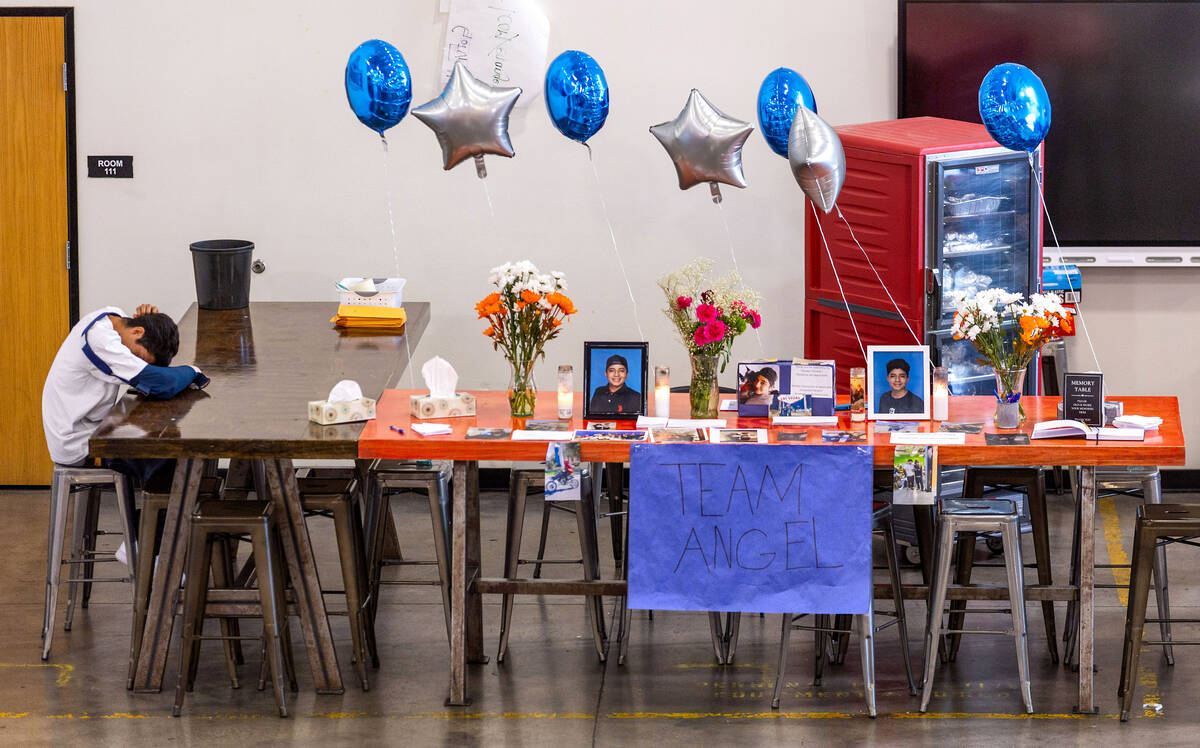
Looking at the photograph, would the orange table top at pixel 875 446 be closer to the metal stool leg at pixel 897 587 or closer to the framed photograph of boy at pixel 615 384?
the framed photograph of boy at pixel 615 384

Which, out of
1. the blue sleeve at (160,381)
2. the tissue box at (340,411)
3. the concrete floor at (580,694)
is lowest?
the concrete floor at (580,694)

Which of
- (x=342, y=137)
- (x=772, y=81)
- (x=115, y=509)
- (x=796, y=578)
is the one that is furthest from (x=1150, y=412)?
(x=115, y=509)

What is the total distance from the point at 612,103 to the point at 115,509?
353 cm

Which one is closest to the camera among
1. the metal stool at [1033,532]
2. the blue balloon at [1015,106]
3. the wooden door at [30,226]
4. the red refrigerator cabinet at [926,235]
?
the metal stool at [1033,532]

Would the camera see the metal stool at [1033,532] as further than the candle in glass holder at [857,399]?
Yes

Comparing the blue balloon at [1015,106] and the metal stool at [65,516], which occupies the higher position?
the blue balloon at [1015,106]

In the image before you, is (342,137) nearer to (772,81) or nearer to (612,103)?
(612,103)

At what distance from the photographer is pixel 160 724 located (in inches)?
204

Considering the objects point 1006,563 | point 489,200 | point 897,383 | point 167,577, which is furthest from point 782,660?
point 489,200

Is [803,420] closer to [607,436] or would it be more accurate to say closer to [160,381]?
[607,436]

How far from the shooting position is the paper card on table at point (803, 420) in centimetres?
540

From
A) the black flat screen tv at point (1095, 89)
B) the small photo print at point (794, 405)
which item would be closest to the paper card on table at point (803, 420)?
the small photo print at point (794, 405)

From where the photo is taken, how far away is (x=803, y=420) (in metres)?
5.43

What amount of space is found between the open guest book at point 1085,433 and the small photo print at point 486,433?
189 cm
